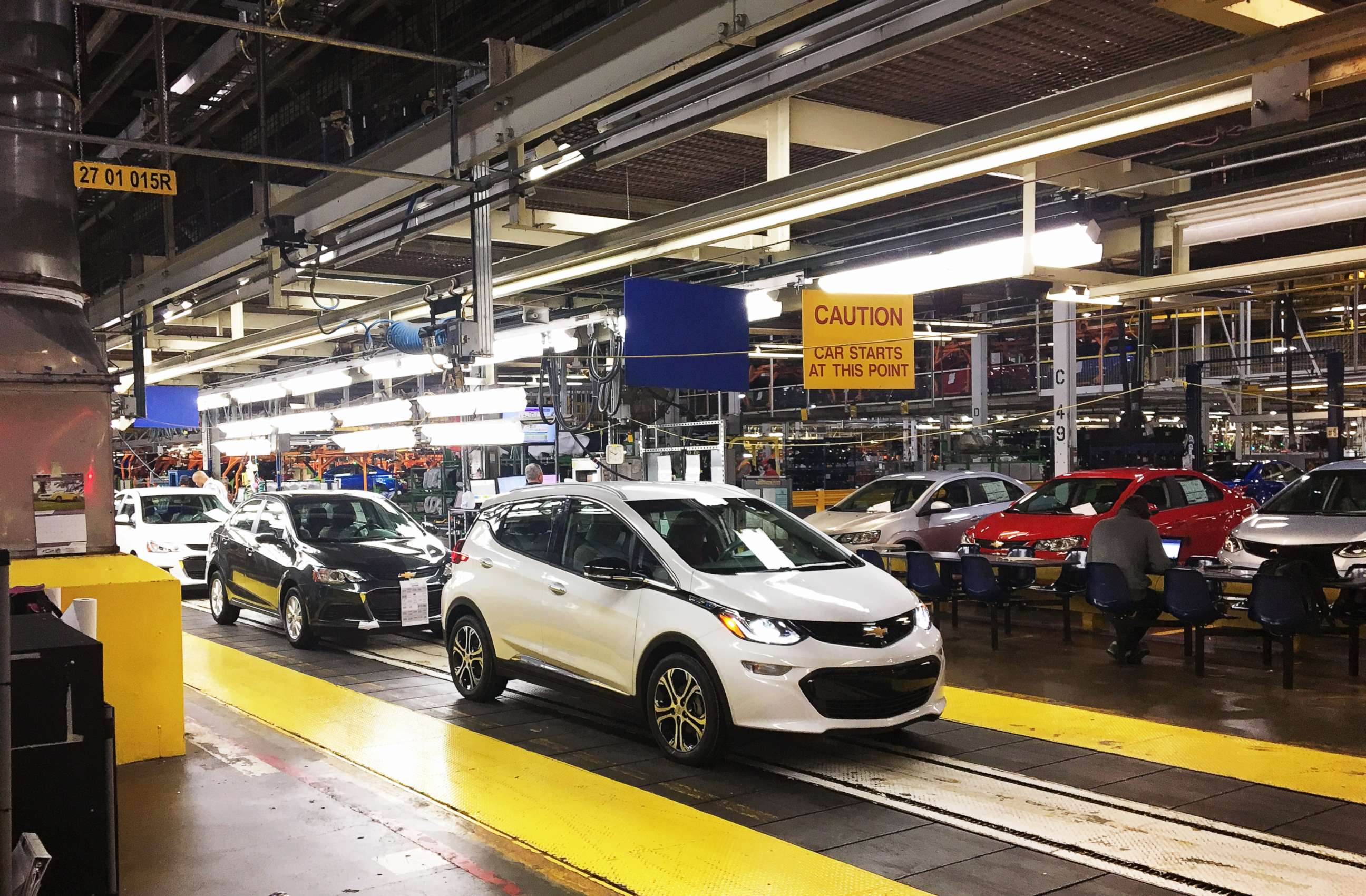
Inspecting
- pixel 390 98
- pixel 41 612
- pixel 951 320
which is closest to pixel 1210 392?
pixel 951 320

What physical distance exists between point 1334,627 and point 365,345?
380 inches

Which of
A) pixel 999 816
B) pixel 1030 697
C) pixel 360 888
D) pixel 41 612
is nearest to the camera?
pixel 41 612

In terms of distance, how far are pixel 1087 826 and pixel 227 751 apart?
16.6 ft

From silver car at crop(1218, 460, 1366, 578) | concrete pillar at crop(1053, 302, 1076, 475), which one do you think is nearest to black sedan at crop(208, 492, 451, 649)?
silver car at crop(1218, 460, 1366, 578)

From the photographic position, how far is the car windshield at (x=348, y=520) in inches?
469

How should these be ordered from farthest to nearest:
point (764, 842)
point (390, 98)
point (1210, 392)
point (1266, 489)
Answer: point (1210, 392) < point (1266, 489) < point (390, 98) < point (764, 842)

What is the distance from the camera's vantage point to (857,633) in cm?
635

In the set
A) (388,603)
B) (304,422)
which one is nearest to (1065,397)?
(388,603)

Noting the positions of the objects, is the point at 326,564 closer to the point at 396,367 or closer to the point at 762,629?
the point at 396,367

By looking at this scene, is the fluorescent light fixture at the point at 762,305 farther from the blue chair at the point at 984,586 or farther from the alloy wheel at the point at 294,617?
the alloy wheel at the point at 294,617

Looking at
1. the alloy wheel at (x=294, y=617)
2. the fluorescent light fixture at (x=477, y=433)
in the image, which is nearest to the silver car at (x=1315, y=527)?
the fluorescent light fixture at (x=477, y=433)

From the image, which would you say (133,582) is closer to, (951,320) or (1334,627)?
(1334,627)

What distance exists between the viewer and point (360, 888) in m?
4.64

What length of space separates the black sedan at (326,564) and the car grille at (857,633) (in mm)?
4547
